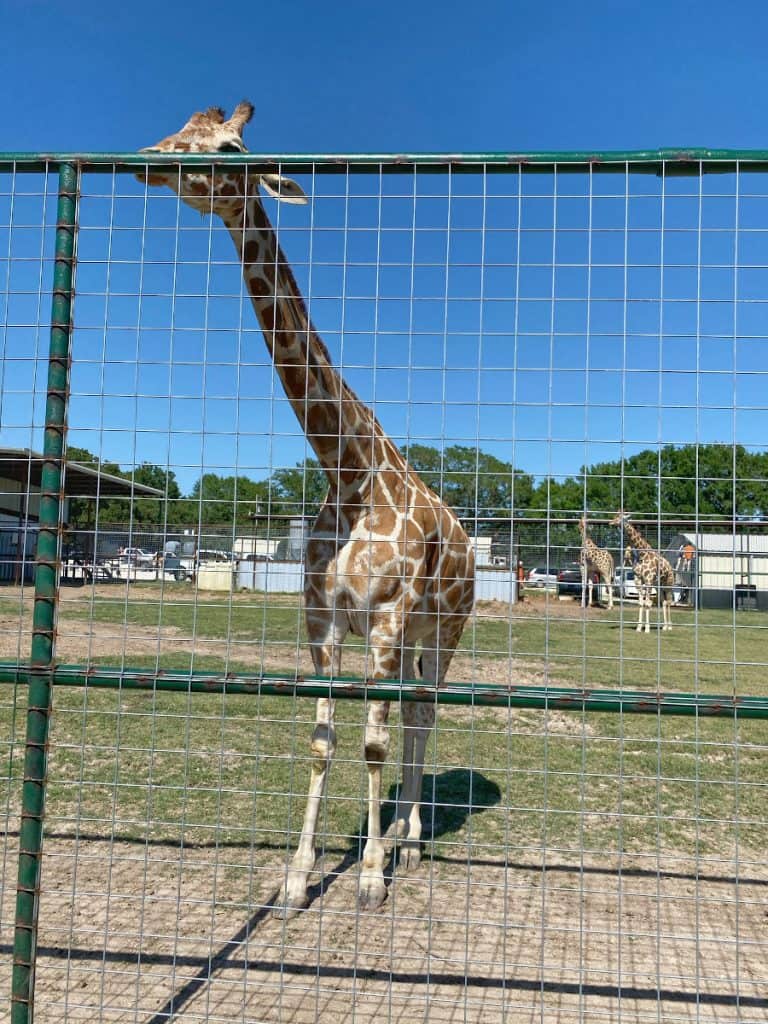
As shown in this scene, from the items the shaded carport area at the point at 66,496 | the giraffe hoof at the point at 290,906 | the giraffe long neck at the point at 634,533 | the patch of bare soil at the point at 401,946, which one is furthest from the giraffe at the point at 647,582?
the giraffe hoof at the point at 290,906

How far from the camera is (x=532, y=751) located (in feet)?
22.3

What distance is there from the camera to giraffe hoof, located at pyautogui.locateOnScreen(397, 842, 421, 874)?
442 centimetres

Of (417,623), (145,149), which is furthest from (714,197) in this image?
(417,623)

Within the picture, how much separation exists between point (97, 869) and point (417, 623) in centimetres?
217

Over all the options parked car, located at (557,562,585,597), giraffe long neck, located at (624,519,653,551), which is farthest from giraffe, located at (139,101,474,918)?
giraffe long neck, located at (624,519,653,551)

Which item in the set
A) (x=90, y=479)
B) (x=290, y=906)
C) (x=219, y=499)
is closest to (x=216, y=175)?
(x=219, y=499)

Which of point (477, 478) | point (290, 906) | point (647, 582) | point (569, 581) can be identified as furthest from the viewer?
point (647, 582)

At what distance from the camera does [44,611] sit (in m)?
2.61

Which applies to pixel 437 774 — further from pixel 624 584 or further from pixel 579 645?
pixel 579 645

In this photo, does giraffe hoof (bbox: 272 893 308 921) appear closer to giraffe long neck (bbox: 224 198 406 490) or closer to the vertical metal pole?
the vertical metal pole

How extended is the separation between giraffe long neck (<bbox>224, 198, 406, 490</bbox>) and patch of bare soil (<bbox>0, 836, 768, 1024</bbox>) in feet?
6.64

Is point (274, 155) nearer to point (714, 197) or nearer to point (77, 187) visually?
Result: point (77, 187)

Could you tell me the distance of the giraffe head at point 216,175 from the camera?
291 centimetres

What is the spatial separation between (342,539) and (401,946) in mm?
1805
